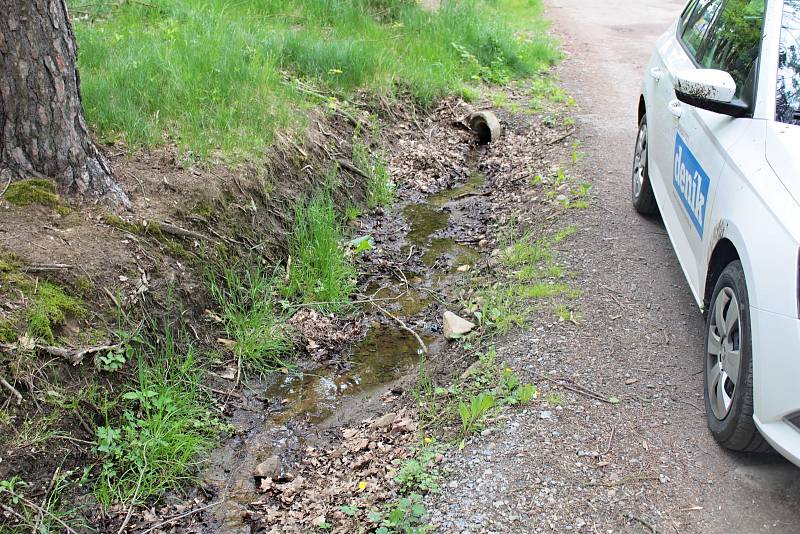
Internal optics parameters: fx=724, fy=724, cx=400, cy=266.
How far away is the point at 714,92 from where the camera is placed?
12.4 feet

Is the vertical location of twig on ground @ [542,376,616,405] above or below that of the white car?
below

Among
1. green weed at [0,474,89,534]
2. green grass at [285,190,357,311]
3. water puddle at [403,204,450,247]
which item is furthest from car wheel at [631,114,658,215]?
green weed at [0,474,89,534]

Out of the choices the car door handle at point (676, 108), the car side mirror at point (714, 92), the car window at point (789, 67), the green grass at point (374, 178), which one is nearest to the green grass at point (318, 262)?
the green grass at point (374, 178)

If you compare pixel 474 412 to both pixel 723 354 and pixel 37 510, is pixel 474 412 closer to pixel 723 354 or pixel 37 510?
pixel 723 354

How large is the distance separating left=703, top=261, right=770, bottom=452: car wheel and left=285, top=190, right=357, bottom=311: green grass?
298cm

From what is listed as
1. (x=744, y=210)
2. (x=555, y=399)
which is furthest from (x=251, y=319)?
(x=744, y=210)

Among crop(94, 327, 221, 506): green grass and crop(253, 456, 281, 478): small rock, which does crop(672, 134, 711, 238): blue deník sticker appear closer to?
crop(253, 456, 281, 478): small rock

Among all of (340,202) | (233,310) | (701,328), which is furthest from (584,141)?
(233,310)

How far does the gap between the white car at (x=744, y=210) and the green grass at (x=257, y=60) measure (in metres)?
3.69

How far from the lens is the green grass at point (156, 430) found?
4055mm

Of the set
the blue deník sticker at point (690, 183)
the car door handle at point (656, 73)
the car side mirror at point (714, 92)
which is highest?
the car side mirror at point (714, 92)

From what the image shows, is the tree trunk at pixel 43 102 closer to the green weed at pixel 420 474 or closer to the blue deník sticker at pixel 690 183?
the green weed at pixel 420 474

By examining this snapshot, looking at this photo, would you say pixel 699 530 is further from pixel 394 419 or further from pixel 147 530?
pixel 147 530

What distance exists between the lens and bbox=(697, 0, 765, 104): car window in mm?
3959
